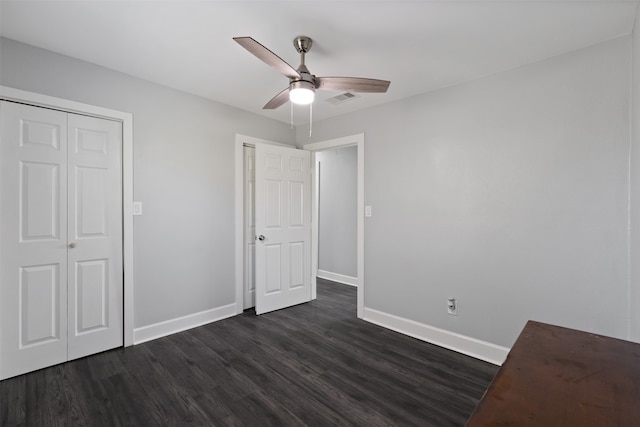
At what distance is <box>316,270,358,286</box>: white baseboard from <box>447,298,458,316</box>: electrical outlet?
220 cm

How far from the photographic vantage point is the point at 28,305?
220 cm

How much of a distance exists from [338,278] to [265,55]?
13.4ft

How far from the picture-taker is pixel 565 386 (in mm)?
834

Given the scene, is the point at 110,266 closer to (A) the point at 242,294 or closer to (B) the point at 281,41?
(A) the point at 242,294

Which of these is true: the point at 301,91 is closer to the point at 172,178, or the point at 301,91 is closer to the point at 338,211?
the point at 172,178

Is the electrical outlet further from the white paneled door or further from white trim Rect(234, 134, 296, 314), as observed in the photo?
white trim Rect(234, 134, 296, 314)

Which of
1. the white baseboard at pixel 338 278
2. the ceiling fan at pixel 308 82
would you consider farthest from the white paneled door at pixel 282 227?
the ceiling fan at pixel 308 82

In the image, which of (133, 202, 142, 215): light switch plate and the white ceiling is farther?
(133, 202, 142, 215): light switch plate

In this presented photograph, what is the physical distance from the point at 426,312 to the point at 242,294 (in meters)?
2.13

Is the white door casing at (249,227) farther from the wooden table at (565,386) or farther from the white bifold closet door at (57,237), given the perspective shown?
the wooden table at (565,386)

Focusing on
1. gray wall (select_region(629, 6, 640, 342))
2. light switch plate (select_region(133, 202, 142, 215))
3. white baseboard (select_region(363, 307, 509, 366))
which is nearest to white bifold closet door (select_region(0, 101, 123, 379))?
light switch plate (select_region(133, 202, 142, 215))

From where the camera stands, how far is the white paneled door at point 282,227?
3459 millimetres

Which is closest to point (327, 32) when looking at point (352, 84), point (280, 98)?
point (352, 84)

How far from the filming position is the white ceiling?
171 cm
